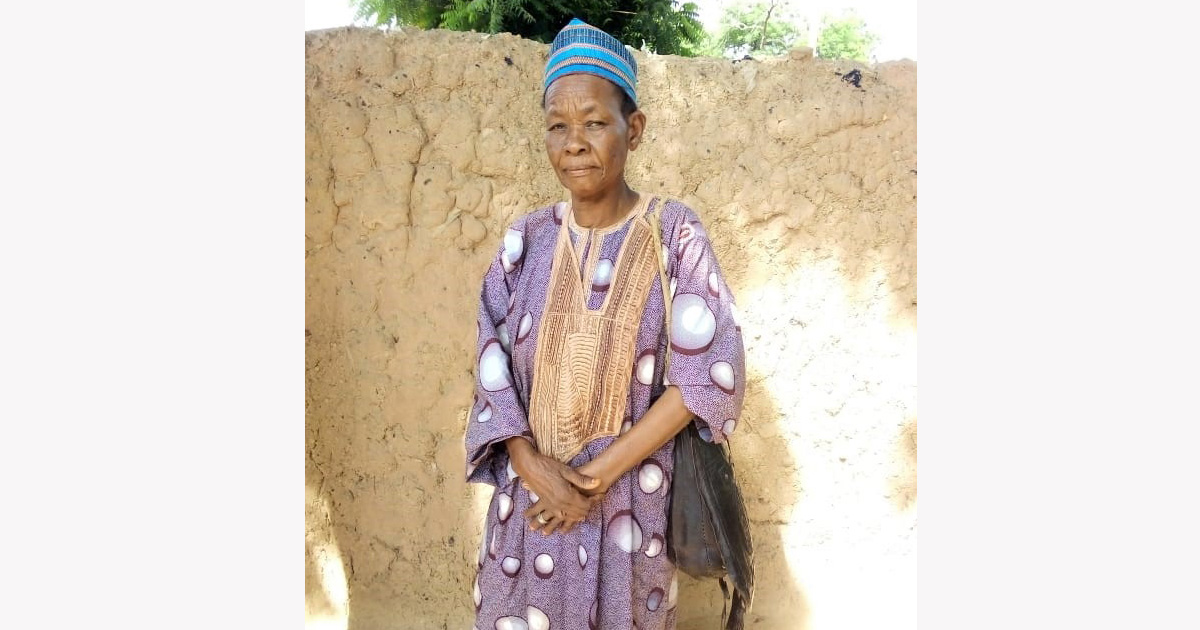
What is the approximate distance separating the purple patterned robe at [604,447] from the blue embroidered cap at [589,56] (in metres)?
0.36

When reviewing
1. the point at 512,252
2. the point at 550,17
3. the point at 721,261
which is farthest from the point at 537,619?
the point at 550,17

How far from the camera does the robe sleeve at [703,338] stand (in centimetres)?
187

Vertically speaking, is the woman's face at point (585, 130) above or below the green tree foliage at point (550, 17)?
below

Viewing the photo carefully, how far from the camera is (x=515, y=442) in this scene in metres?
1.98

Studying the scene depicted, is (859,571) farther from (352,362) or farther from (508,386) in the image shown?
(352,362)

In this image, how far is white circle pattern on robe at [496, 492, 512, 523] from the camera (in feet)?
6.74

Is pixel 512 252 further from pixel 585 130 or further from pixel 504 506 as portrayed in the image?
pixel 504 506

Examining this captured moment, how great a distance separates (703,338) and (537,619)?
0.84 metres

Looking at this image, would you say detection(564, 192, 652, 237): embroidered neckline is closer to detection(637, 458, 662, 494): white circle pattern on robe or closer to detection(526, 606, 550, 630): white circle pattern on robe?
detection(637, 458, 662, 494): white circle pattern on robe

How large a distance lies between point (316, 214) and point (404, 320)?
0.52 m

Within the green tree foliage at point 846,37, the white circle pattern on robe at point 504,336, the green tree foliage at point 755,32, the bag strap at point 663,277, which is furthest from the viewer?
the green tree foliage at point 846,37

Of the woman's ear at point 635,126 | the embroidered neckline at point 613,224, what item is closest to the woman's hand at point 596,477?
the embroidered neckline at point 613,224

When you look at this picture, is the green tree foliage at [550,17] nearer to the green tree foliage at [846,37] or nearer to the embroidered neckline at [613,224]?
the embroidered neckline at [613,224]

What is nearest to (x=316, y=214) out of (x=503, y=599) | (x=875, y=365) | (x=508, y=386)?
(x=508, y=386)
